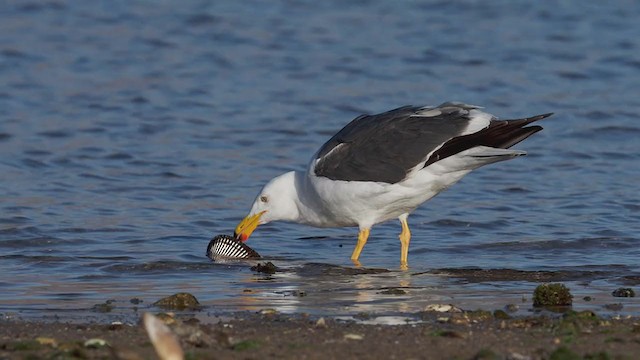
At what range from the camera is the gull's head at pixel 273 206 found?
30.8ft

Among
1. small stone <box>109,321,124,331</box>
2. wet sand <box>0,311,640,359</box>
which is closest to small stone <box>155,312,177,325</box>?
wet sand <box>0,311,640,359</box>

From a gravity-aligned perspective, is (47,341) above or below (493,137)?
below

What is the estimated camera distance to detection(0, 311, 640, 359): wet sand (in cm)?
541

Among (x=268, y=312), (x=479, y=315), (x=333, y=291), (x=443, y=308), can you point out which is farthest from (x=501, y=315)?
(x=333, y=291)

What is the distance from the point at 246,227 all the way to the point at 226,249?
0.42 meters

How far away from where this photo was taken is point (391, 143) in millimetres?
8773

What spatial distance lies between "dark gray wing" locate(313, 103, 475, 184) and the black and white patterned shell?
2.55 ft

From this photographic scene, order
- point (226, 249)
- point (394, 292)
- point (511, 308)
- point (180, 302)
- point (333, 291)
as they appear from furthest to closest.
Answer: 1. point (226, 249)
2. point (333, 291)
3. point (394, 292)
4. point (180, 302)
5. point (511, 308)

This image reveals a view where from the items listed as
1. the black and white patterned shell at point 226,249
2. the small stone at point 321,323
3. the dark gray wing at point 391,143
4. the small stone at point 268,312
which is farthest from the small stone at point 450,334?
the black and white patterned shell at point 226,249

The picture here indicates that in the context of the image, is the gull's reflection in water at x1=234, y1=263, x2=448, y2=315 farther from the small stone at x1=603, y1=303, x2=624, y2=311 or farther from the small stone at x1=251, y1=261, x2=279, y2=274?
the small stone at x1=603, y1=303, x2=624, y2=311

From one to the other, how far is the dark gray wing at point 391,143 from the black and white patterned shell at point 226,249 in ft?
2.55

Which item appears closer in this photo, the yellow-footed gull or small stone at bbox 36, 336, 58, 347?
small stone at bbox 36, 336, 58, 347

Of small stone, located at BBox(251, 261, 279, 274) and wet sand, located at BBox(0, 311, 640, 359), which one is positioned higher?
wet sand, located at BBox(0, 311, 640, 359)

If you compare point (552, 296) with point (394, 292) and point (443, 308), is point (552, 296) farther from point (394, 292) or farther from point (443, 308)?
point (394, 292)
